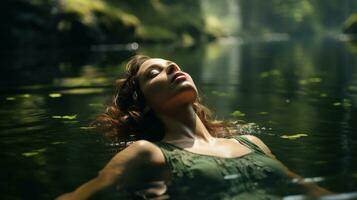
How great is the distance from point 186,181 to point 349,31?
204 ft

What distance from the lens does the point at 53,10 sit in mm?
42250

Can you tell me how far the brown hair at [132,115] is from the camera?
6000mm

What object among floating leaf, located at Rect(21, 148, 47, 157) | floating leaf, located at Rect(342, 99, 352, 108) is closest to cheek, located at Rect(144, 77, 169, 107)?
floating leaf, located at Rect(21, 148, 47, 157)

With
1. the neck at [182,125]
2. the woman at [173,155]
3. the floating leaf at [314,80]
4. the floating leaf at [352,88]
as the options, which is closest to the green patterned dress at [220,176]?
the woman at [173,155]

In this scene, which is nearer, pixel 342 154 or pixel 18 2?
pixel 342 154

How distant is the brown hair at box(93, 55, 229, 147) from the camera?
6000 millimetres

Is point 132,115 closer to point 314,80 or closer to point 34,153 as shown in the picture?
point 34,153

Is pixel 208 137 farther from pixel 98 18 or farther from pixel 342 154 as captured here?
pixel 98 18

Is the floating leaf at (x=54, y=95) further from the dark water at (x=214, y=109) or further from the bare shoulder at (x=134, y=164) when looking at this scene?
the bare shoulder at (x=134, y=164)

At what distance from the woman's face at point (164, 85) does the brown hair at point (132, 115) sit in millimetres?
151

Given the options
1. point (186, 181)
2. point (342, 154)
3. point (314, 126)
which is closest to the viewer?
point (186, 181)

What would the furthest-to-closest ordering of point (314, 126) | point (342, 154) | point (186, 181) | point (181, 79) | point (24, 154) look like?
point (314, 126), point (24, 154), point (342, 154), point (181, 79), point (186, 181)

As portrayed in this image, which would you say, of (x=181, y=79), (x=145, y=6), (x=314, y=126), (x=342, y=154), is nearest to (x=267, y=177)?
(x=181, y=79)

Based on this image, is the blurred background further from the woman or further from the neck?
the neck
